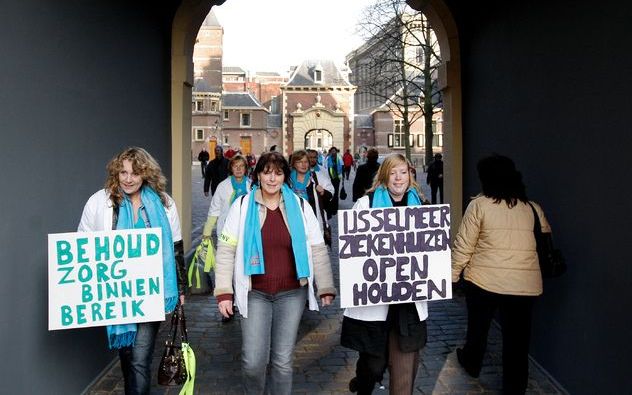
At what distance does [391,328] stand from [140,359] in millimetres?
1612

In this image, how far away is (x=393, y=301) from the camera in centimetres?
388

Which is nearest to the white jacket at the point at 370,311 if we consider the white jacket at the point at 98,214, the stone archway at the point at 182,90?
the white jacket at the point at 98,214

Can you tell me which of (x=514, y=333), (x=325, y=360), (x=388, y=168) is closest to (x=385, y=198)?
(x=388, y=168)

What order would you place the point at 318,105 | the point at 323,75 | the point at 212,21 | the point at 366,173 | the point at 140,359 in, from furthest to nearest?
the point at 212,21 → the point at 323,75 → the point at 318,105 → the point at 366,173 → the point at 140,359

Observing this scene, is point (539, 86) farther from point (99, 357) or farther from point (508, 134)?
point (99, 357)

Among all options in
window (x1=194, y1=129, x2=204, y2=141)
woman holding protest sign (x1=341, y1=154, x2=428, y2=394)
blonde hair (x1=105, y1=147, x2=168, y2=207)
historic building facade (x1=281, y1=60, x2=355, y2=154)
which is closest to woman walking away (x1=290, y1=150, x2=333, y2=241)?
woman holding protest sign (x1=341, y1=154, x2=428, y2=394)

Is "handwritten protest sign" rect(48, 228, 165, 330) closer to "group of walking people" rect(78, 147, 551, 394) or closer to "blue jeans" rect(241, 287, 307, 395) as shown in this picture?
"group of walking people" rect(78, 147, 551, 394)

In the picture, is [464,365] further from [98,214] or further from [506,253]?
[98,214]

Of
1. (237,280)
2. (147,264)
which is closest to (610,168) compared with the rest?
(237,280)

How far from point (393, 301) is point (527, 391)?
1.74 metres

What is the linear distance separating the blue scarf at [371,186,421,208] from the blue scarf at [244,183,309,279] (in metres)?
0.51

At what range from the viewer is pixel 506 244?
438 cm

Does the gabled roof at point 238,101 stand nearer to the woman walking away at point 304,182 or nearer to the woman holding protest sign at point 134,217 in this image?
the woman walking away at point 304,182

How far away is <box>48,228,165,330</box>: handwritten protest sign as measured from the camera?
3.71 metres
